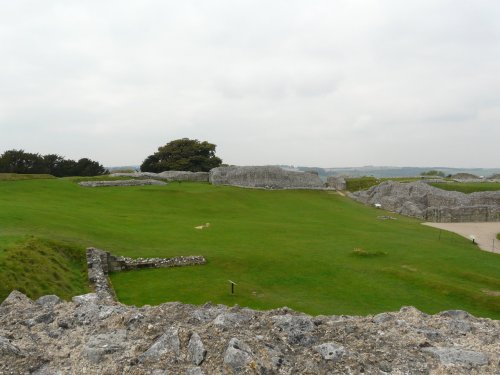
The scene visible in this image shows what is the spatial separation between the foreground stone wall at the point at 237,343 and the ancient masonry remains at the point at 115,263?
28.8 ft

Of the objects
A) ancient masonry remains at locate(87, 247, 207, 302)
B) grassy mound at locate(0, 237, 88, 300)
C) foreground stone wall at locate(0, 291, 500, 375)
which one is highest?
foreground stone wall at locate(0, 291, 500, 375)

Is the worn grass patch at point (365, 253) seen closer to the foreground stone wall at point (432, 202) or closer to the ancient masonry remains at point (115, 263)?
the ancient masonry remains at point (115, 263)

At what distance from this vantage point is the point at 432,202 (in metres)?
47.8

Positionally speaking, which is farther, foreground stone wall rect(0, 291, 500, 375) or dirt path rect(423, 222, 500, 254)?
dirt path rect(423, 222, 500, 254)

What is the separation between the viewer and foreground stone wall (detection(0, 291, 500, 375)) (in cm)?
572

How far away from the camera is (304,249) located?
923 inches

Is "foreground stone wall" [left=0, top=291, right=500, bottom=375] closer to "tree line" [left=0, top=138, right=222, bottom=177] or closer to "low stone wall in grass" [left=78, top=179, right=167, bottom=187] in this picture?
"low stone wall in grass" [left=78, top=179, right=167, bottom=187]

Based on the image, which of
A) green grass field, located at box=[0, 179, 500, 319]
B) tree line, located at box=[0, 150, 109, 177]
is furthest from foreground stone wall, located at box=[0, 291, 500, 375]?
tree line, located at box=[0, 150, 109, 177]

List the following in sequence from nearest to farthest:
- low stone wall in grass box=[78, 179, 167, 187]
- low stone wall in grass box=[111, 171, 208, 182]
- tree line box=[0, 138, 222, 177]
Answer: low stone wall in grass box=[78, 179, 167, 187]
low stone wall in grass box=[111, 171, 208, 182]
tree line box=[0, 138, 222, 177]

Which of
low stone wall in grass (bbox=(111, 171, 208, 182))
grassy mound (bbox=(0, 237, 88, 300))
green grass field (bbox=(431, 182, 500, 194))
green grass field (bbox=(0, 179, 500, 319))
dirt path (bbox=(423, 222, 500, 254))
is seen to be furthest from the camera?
low stone wall in grass (bbox=(111, 171, 208, 182))

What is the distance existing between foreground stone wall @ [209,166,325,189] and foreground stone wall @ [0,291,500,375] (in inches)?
1956

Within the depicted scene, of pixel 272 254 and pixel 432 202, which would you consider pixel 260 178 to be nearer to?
pixel 432 202

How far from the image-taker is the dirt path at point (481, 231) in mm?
29058

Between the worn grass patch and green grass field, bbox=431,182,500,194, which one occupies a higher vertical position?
green grass field, bbox=431,182,500,194
